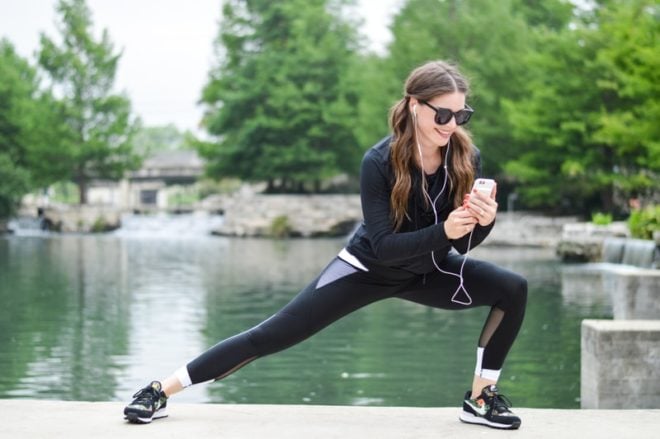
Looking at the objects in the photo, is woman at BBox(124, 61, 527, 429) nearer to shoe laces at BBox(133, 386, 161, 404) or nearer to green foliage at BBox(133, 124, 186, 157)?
shoe laces at BBox(133, 386, 161, 404)

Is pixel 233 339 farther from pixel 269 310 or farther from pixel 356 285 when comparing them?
pixel 269 310

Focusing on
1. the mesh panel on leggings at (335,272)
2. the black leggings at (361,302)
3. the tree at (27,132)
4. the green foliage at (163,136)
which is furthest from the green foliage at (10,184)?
the green foliage at (163,136)

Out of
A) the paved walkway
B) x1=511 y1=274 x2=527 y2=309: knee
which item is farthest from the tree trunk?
x1=511 y1=274 x2=527 y2=309: knee

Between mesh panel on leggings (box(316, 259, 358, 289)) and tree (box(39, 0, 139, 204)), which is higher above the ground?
tree (box(39, 0, 139, 204))

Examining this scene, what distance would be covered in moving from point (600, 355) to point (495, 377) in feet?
5.59

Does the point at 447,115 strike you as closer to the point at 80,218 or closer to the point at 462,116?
the point at 462,116

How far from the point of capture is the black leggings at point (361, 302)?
157 inches

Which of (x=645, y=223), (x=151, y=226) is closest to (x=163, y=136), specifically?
(x=151, y=226)

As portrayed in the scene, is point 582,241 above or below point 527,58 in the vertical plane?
below

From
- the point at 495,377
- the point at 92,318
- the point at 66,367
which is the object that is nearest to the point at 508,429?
the point at 495,377

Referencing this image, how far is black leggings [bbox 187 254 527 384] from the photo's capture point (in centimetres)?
399

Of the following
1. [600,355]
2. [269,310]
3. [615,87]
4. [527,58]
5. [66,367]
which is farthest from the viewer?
[527,58]

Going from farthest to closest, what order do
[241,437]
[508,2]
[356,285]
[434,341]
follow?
[508,2] < [434,341] < [356,285] < [241,437]

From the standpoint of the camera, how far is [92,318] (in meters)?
11.8
